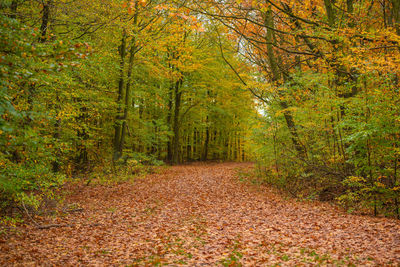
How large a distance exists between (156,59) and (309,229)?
43.4 ft

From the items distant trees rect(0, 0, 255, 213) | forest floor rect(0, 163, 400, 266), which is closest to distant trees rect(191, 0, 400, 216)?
forest floor rect(0, 163, 400, 266)

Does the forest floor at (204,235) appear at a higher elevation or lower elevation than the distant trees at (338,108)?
lower

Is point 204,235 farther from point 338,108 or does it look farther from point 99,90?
point 99,90

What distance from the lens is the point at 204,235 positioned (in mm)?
6543

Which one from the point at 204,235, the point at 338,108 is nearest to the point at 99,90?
the point at 204,235

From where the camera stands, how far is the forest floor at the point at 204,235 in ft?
16.7

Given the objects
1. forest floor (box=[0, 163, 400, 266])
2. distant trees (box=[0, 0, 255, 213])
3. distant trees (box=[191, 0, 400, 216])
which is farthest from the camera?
distant trees (box=[191, 0, 400, 216])

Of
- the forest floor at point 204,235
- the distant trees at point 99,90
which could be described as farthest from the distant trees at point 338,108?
the distant trees at point 99,90

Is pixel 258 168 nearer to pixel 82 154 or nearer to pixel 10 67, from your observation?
pixel 82 154

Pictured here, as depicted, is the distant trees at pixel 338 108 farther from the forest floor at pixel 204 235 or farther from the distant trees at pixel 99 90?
the distant trees at pixel 99 90

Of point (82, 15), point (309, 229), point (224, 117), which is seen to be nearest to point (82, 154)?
point (82, 15)

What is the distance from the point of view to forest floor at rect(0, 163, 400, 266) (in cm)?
510

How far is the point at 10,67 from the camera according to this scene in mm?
3387

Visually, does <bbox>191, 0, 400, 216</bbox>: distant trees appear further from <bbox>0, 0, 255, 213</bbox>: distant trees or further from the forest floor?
<bbox>0, 0, 255, 213</bbox>: distant trees
